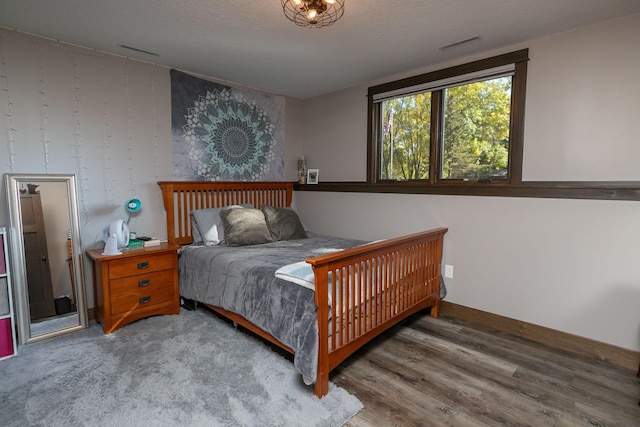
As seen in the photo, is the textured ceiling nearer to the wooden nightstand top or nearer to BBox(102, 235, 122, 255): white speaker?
BBox(102, 235, 122, 255): white speaker

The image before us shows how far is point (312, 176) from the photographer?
13.7 ft

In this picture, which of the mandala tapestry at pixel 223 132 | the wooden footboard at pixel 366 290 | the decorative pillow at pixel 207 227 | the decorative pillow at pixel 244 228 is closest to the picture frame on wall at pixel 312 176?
the mandala tapestry at pixel 223 132

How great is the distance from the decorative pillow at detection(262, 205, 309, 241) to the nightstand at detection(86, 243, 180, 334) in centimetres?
97

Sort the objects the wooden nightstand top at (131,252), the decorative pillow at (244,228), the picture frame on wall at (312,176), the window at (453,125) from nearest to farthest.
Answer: the wooden nightstand top at (131,252) < the window at (453,125) < the decorative pillow at (244,228) < the picture frame on wall at (312,176)

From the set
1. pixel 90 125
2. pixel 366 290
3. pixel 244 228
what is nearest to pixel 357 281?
pixel 366 290

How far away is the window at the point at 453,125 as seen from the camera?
8.55 feet

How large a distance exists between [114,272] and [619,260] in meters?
3.56

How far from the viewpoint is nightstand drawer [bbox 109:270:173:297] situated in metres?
2.58

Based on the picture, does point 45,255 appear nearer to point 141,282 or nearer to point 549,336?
point 141,282

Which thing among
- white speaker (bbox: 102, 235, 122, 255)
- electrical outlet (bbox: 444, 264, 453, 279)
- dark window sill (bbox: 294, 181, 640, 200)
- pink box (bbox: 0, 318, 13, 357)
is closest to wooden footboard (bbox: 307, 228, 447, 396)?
electrical outlet (bbox: 444, 264, 453, 279)

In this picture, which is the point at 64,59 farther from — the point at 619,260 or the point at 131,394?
the point at 619,260

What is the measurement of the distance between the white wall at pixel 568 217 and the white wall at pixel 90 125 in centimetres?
257

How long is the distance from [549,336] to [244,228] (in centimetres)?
264

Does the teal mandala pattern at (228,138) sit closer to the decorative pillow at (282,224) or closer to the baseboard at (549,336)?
the decorative pillow at (282,224)
